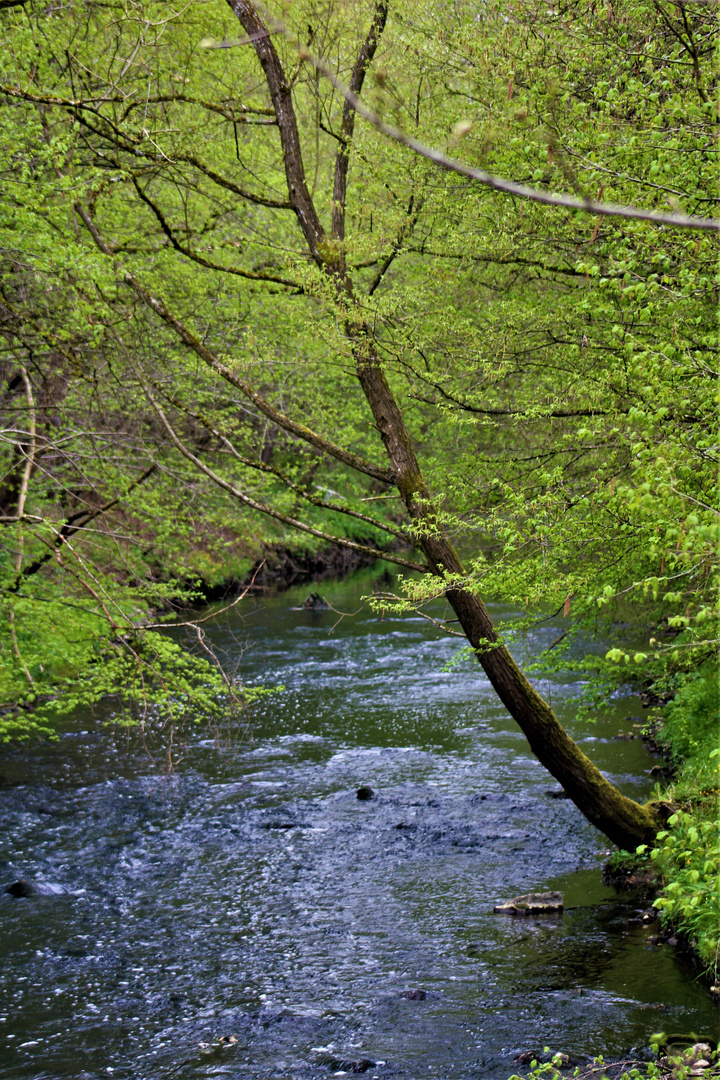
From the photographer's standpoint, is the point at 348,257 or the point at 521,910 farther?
the point at 348,257

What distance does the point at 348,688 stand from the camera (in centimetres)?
1605

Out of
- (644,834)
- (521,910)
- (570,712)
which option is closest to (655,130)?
(644,834)

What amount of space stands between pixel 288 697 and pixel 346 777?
3785 mm

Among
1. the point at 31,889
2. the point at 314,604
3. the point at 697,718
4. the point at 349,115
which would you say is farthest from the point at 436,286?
the point at 314,604

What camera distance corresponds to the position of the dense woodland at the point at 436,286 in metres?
5.73

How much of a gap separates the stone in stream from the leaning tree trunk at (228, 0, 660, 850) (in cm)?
475

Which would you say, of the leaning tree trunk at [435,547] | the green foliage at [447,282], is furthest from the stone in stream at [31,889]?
the leaning tree trunk at [435,547]

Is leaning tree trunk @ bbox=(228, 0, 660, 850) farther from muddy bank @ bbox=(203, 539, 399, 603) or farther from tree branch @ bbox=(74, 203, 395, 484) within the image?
muddy bank @ bbox=(203, 539, 399, 603)

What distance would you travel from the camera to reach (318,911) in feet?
26.8

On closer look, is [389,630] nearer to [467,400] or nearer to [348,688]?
[348,688]

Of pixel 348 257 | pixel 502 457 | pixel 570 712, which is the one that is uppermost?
pixel 348 257

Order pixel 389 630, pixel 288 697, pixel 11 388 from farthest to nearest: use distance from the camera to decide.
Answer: pixel 389 630, pixel 288 697, pixel 11 388

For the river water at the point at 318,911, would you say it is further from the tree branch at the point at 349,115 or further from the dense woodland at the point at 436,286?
the tree branch at the point at 349,115

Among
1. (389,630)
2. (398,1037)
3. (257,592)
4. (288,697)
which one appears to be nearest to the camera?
(398,1037)
